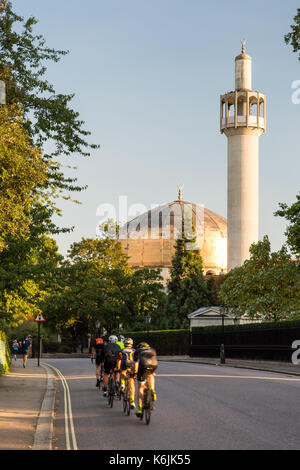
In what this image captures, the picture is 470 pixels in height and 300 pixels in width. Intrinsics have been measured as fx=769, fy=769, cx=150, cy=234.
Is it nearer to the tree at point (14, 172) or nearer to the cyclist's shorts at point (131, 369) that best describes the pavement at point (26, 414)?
the cyclist's shorts at point (131, 369)

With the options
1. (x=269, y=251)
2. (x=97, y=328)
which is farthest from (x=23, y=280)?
(x=97, y=328)

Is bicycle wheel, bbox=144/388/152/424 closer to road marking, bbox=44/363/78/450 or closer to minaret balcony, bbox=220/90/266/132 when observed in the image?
road marking, bbox=44/363/78/450

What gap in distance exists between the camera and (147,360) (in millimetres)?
14492

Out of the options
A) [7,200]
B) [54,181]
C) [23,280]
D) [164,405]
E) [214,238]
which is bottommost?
[164,405]

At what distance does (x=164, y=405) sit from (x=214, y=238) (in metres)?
110

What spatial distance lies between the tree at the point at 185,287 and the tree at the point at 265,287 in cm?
2205

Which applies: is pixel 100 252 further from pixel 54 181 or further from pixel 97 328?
pixel 54 181

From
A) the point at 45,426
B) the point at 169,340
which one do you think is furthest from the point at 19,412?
the point at 169,340

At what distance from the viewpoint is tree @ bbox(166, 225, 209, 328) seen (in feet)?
281

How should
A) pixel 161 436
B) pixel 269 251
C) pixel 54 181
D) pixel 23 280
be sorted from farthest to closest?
pixel 269 251 → pixel 54 181 → pixel 23 280 → pixel 161 436

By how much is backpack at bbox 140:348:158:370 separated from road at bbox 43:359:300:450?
3.45ft

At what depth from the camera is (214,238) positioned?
419ft

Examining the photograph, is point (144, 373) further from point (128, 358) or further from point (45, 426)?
point (45, 426)
